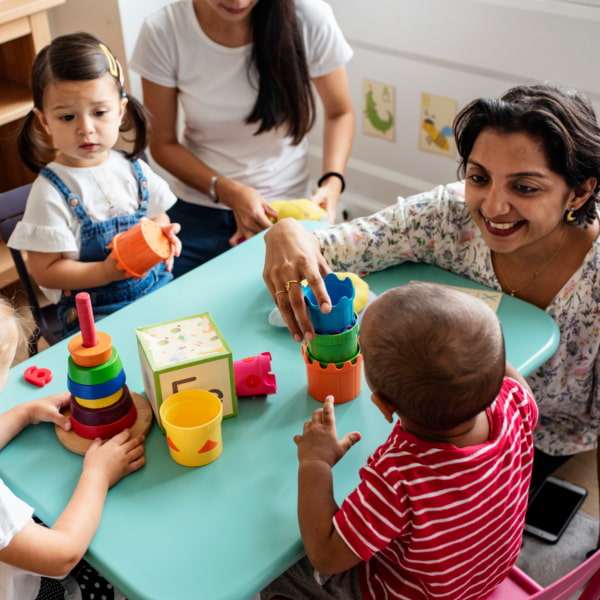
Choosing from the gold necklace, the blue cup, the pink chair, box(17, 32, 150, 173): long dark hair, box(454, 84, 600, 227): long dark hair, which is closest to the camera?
the pink chair

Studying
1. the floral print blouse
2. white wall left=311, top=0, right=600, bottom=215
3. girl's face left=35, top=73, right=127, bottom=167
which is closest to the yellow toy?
the floral print blouse

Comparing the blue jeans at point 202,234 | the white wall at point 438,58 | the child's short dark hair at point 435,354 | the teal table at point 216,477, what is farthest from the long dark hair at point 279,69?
the child's short dark hair at point 435,354

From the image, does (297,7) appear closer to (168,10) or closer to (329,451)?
(168,10)

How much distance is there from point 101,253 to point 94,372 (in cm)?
73

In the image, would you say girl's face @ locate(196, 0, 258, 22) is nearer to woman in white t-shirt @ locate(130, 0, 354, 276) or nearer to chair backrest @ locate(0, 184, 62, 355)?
woman in white t-shirt @ locate(130, 0, 354, 276)

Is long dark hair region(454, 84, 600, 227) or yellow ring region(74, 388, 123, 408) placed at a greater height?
long dark hair region(454, 84, 600, 227)

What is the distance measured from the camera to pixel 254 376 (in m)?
1.29

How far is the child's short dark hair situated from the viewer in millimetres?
960

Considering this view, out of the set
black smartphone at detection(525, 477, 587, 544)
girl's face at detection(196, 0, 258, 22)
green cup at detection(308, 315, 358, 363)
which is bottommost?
black smartphone at detection(525, 477, 587, 544)

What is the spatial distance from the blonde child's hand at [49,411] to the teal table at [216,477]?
0.02 m

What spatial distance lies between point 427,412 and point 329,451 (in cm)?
21

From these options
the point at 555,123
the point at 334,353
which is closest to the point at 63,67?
the point at 334,353

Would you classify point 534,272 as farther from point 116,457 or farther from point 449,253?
point 116,457

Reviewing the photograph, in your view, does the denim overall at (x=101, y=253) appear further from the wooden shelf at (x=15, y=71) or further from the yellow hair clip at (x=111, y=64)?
the wooden shelf at (x=15, y=71)
